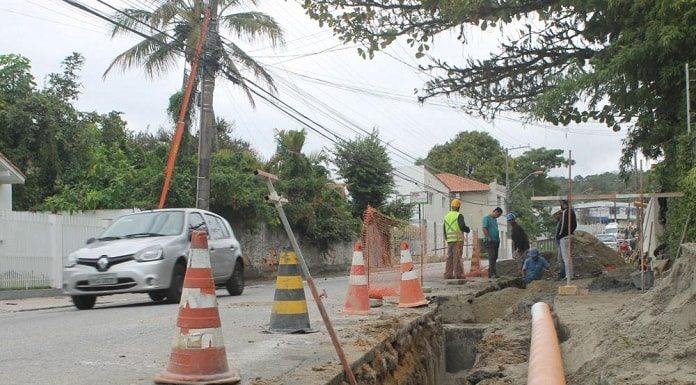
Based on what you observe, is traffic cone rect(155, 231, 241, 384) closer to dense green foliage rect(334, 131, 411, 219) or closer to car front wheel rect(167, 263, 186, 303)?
car front wheel rect(167, 263, 186, 303)

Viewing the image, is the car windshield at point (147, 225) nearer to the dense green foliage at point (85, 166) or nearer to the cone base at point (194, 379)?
the cone base at point (194, 379)

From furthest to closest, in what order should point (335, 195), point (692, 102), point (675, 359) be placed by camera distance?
1. point (335, 195)
2. point (692, 102)
3. point (675, 359)

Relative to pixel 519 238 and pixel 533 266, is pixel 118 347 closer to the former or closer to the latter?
pixel 533 266

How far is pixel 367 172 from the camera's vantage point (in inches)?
1407

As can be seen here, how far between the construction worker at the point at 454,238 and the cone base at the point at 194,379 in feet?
36.5

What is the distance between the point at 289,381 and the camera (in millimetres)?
4750

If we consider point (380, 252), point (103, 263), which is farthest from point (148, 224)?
point (380, 252)

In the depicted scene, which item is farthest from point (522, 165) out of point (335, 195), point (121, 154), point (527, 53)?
point (527, 53)

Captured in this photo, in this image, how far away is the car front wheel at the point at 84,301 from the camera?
1077 centimetres

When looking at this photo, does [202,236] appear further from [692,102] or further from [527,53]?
[527,53]

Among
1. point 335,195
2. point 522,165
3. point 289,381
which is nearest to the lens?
point 289,381

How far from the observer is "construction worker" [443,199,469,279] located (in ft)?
50.0

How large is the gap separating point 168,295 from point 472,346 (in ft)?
14.7

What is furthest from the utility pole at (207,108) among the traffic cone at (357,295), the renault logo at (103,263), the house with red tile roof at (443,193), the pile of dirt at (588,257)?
the house with red tile roof at (443,193)
